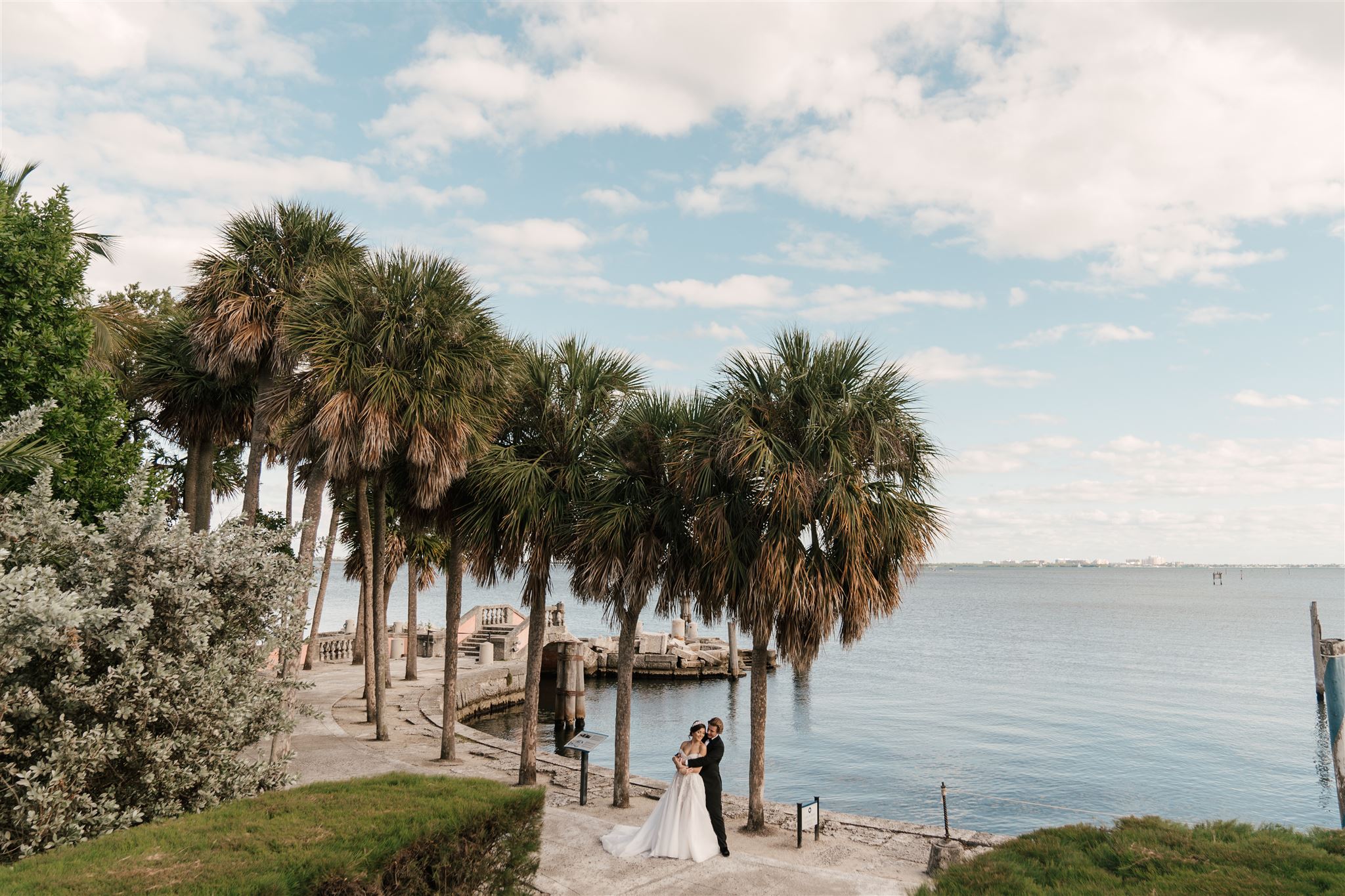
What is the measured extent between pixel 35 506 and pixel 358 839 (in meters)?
4.74

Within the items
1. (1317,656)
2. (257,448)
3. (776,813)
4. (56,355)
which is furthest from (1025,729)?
(56,355)

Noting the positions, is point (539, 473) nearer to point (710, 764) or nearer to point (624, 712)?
point (624, 712)

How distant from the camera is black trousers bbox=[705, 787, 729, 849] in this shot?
11352mm

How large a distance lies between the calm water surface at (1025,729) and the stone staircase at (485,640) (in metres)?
3.54

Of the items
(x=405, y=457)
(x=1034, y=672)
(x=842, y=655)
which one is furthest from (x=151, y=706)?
(x=842, y=655)

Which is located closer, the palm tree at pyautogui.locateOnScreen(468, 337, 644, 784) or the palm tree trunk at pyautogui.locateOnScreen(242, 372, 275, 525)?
the palm tree at pyautogui.locateOnScreen(468, 337, 644, 784)

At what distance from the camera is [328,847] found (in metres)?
6.70

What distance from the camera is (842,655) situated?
2452 inches

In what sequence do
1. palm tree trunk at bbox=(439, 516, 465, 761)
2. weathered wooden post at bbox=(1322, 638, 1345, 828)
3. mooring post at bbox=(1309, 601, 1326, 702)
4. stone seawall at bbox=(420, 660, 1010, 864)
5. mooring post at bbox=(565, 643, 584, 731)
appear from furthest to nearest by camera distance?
mooring post at bbox=(1309, 601, 1326, 702)
mooring post at bbox=(565, 643, 584, 731)
palm tree trunk at bbox=(439, 516, 465, 761)
weathered wooden post at bbox=(1322, 638, 1345, 828)
stone seawall at bbox=(420, 660, 1010, 864)

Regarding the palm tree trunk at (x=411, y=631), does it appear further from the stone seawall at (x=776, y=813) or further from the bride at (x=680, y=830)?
the bride at (x=680, y=830)

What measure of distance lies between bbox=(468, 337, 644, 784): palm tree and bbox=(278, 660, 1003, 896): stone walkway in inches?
78.8

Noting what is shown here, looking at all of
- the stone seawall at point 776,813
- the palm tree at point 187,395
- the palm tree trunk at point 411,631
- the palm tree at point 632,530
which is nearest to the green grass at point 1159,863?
the stone seawall at point 776,813

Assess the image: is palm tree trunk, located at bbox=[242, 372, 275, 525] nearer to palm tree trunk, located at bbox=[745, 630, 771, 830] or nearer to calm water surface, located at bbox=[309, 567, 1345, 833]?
palm tree trunk, located at bbox=[745, 630, 771, 830]

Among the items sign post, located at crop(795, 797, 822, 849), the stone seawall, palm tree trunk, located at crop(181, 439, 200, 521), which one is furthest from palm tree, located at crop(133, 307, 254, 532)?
sign post, located at crop(795, 797, 822, 849)
